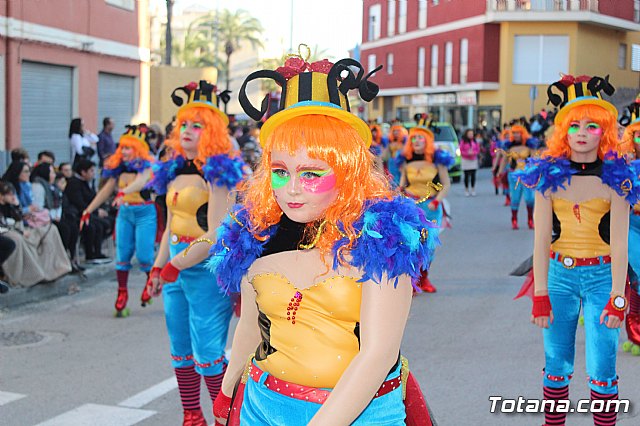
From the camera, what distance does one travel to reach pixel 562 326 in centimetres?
515

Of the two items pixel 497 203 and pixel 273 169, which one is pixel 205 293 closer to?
pixel 273 169

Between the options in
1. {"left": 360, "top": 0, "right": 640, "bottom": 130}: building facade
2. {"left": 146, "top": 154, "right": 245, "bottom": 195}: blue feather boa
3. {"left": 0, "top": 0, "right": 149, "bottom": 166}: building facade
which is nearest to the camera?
{"left": 146, "top": 154, "right": 245, "bottom": 195}: blue feather boa

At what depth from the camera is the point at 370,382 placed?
2.79 meters

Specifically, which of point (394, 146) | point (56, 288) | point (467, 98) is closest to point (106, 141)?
point (394, 146)

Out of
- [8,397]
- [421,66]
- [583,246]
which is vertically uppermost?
[421,66]

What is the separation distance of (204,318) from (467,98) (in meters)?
42.1

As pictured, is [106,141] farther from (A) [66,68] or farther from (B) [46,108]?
(A) [66,68]

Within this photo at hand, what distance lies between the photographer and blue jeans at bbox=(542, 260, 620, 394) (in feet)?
16.5

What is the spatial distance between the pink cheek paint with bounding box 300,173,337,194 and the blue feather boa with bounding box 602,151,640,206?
9.18 ft

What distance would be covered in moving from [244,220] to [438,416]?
10.8 feet

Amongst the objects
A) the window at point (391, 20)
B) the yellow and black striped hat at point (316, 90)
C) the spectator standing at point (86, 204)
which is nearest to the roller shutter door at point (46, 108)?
the spectator standing at point (86, 204)

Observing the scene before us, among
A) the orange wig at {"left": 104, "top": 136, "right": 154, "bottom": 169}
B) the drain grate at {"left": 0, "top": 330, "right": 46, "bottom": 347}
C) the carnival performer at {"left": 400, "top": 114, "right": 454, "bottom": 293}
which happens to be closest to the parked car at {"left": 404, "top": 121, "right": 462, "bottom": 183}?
the carnival performer at {"left": 400, "top": 114, "right": 454, "bottom": 293}

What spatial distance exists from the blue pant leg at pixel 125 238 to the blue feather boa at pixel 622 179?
19.1 ft

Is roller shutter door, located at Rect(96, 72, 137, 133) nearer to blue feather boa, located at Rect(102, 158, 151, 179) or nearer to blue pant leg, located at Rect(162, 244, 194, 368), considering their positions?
blue feather boa, located at Rect(102, 158, 151, 179)
